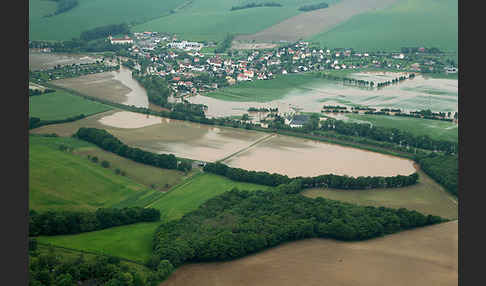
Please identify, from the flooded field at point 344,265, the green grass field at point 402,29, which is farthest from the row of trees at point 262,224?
the green grass field at point 402,29

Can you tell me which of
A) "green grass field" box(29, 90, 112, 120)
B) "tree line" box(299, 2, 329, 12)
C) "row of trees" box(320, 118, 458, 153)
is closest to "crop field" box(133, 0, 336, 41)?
"tree line" box(299, 2, 329, 12)

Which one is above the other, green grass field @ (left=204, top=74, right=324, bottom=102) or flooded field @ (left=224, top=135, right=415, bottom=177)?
green grass field @ (left=204, top=74, right=324, bottom=102)

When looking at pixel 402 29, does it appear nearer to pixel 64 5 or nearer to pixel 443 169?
pixel 443 169

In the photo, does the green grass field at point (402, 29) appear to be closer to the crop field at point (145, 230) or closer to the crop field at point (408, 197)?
the crop field at point (408, 197)

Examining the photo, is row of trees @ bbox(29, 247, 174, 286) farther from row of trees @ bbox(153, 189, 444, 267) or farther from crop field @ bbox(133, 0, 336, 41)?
crop field @ bbox(133, 0, 336, 41)

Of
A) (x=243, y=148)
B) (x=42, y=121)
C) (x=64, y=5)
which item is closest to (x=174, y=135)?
(x=243, y=148)
